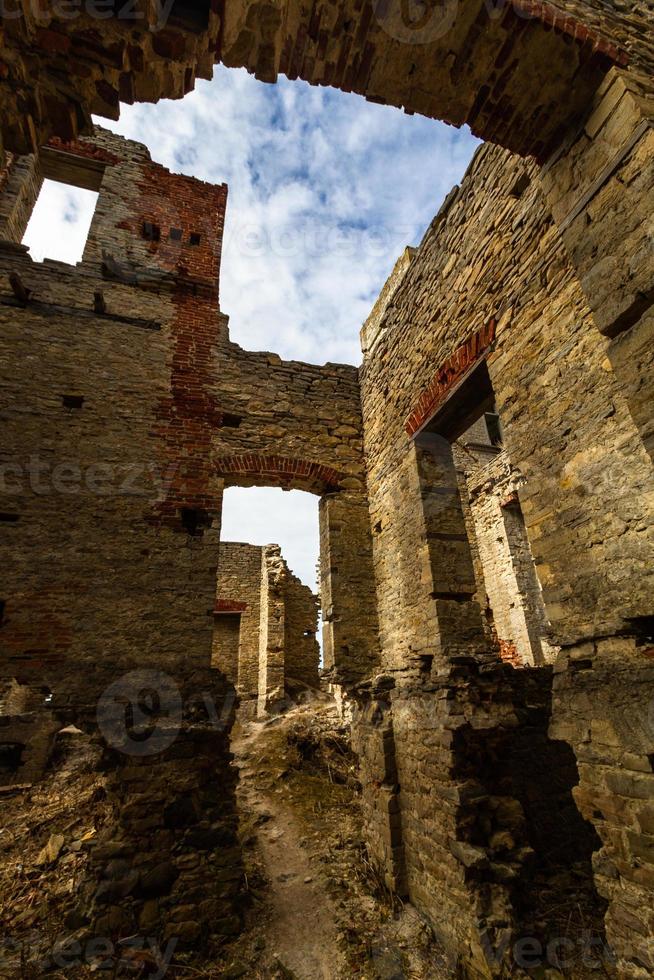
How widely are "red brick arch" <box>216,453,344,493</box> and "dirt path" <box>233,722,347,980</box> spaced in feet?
13.8

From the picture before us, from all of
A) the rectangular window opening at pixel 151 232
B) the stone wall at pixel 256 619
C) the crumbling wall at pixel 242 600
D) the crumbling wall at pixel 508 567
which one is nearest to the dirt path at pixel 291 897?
the stone wall at pixel 256 619

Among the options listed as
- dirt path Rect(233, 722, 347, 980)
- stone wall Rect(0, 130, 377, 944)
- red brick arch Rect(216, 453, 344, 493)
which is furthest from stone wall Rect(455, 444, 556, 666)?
dirt path Rect(233, 722, 347, 980)

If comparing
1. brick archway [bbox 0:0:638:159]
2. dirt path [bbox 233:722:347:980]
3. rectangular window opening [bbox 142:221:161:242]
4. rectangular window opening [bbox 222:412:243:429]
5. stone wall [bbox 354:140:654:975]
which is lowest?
dirt path [bbox 233:722:347:980]

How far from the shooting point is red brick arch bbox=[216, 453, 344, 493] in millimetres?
5984

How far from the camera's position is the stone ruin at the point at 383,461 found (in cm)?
242

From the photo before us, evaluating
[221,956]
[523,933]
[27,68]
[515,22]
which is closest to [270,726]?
[221,956]

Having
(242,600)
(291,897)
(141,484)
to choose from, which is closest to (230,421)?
(141,484)

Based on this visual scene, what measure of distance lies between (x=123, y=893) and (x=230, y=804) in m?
1.01

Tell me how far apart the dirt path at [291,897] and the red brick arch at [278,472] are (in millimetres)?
4198

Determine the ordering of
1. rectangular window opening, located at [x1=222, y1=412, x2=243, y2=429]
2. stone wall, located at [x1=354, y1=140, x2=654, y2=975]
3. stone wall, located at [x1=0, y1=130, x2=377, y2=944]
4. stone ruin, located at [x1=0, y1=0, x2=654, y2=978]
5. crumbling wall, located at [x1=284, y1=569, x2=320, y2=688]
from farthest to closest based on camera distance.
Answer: crumbling wall, located at [x1=284, y1=569, x2=320, y2=688]
rectangular window opening, located at [x1=222, y1=412, x2=243, y2=429]
stone wall, located at [x1=0, y1=130, x2=377, y2=944]
stone wall, located at [x1=354, y1=140, x2=654, y2=975]
stone ruin, located at [x1=0, y1=0, x2=654, y2=978]

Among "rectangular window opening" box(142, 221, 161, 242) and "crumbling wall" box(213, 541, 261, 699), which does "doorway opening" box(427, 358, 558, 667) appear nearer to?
"crumbling wall" box(213, 541, 261, 699)

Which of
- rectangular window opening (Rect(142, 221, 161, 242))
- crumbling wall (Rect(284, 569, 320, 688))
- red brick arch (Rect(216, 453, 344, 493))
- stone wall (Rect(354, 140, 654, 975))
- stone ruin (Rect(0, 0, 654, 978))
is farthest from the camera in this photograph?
crumbling wall (Rect(284, 569, 320, 688))

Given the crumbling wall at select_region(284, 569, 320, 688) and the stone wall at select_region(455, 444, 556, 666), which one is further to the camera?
the crumbling wall at select_region(284, 569, 320, 688)

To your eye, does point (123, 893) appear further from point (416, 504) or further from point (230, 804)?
point (416, 504)
